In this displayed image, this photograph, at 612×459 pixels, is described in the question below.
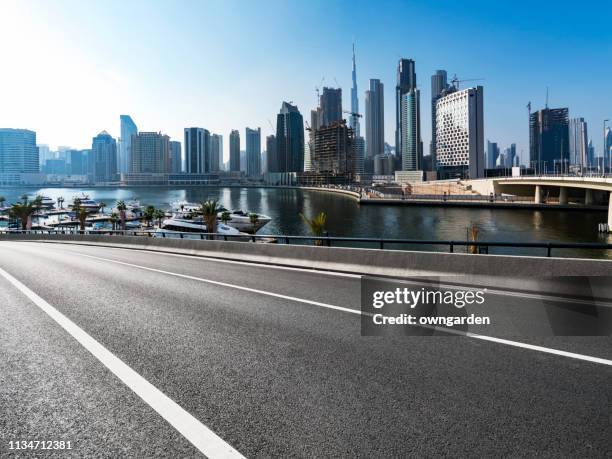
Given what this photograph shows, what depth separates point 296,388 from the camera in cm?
512

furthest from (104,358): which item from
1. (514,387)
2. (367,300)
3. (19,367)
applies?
(367,300)

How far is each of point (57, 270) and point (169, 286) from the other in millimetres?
6671

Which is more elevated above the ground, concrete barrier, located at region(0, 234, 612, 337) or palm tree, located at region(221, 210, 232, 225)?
palm tree, located at region(221, 210, 232, 225)

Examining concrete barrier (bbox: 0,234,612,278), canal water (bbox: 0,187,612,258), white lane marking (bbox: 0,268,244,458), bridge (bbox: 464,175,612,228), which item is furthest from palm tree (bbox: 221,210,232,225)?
white lane marking (bbox: 0,268,244,458)

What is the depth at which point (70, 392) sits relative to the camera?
508cm

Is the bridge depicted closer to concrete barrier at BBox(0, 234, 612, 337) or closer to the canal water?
the canal water

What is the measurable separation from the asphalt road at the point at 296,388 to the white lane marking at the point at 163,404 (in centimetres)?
7

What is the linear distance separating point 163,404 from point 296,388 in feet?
4.77

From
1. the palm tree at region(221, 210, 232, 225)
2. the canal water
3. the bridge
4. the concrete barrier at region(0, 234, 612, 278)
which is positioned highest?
the bridge

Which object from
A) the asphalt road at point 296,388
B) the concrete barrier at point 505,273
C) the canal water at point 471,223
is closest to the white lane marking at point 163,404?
the asphalt road at point 296,388

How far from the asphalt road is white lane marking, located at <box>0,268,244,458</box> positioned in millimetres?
68

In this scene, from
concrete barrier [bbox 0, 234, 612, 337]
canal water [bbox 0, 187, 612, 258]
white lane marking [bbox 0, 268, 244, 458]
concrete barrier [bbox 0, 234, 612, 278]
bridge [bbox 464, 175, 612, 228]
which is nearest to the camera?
white lane marking [bbox 0, 268, 244, 458]

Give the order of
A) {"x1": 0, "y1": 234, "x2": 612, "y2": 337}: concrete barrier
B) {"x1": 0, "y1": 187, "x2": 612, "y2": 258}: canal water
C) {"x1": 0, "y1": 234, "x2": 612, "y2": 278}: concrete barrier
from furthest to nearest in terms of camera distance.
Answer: {"x1": 0, "y1": 187, "x2": 612, "y2": 258}: canal water < {"x1": 0, "y1": 234, "x2": 612, "y2": 278}: concrete barrier < {"x1": 0, "y1": 234, "x2": 612, "y2": 337}: concrete barrier

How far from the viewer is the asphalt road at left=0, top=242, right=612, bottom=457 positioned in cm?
400
